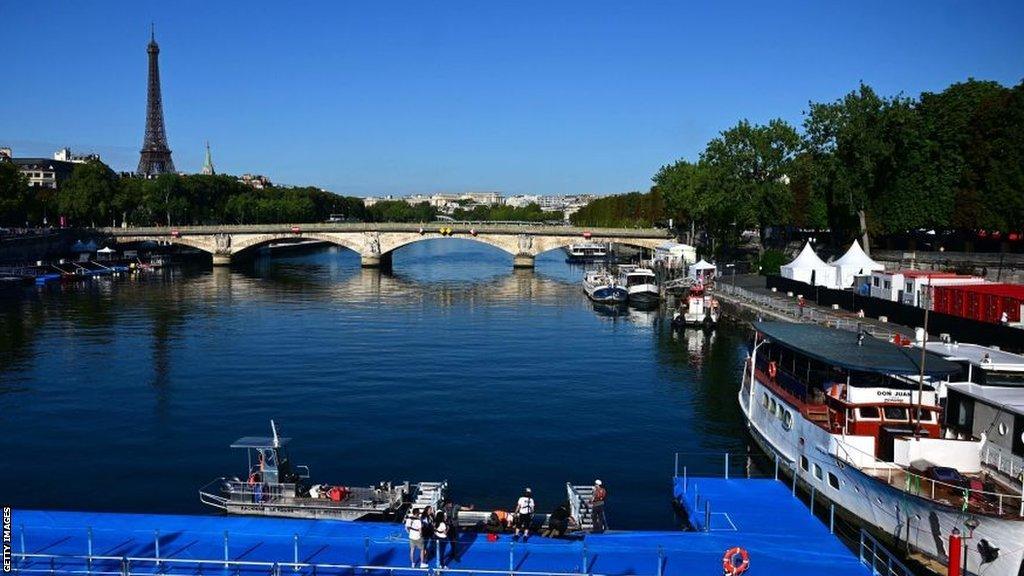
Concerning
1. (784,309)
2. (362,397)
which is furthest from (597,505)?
(784,309)

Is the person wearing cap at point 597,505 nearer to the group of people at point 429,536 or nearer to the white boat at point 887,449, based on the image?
the group of people at point 429,536

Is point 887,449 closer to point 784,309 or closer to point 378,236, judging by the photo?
point 784,309

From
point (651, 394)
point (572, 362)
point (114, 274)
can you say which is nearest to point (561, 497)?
point (651, 394)

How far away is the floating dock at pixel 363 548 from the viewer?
19.7 m

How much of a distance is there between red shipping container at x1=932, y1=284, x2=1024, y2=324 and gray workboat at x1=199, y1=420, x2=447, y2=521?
33420 millimetres

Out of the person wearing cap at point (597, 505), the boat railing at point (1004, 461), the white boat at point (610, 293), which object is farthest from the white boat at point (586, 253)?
the person wearing cap at point (597, 505)

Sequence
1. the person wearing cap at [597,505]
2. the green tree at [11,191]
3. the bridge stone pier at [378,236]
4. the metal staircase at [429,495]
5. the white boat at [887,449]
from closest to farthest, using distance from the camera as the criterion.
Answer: the white boat at [887,449]
the person wearing cap at [597,505]
the metal staircase at [429,495]
the green tree at [11,191]
the bridge stone pier at [378,236]

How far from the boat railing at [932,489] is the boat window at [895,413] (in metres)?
1.62

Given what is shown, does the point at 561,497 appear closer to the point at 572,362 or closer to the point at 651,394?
the point at 651,394

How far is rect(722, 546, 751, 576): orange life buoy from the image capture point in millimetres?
18516

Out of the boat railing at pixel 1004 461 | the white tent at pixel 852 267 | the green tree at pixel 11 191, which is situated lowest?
the boat railing at pixel 1004 461

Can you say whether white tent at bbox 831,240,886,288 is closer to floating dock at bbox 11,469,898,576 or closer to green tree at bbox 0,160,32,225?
floating dock at bbox 11,469,898,576

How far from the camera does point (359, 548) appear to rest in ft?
69.0

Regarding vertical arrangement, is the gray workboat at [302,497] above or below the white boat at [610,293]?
below
